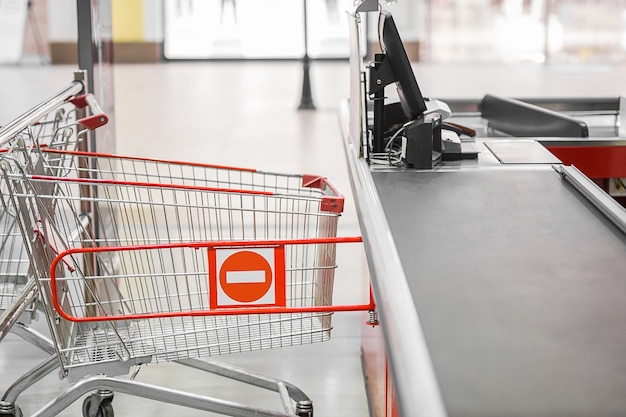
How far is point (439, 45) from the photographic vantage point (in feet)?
52.1

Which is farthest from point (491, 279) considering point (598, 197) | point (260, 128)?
point (260, 128)

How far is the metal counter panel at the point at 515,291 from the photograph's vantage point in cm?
118

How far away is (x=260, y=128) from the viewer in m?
9.40

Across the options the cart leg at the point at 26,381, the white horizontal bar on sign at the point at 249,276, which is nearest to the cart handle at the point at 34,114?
the white horizontal bar on sign at the point at 249,276

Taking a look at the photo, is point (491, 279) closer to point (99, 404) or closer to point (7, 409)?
point (99, 404)

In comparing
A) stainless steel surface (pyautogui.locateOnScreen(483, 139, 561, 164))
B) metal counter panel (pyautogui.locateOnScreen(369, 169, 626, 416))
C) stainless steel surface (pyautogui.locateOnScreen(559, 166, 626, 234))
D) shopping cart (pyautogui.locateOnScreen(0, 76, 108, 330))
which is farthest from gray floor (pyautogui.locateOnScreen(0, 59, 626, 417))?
metal counter panel (pyautogui.locateOnScreen(369, 169, 626, 416))

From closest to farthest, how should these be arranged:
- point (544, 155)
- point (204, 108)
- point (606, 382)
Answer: point (606, 382), point (544, 155), point (204, 108)

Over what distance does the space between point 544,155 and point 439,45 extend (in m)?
13.6

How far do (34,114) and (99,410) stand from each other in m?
0.97

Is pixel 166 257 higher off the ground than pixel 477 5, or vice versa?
pixel 477 5

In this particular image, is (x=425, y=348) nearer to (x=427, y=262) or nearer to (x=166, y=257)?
(x=427, y=262)

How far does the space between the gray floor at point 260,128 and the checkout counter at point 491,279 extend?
2.99ft

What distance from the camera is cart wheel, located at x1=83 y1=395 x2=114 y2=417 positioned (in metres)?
2.94

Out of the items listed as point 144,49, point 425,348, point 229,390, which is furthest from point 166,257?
point 144,49
